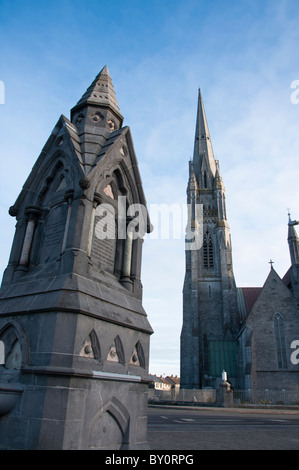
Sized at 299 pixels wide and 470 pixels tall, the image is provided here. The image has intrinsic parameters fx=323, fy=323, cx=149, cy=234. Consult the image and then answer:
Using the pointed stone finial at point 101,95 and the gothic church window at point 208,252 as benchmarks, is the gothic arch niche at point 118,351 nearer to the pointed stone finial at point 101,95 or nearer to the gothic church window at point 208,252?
the pointed stone finial at point 101,95

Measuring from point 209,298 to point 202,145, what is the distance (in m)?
29.1

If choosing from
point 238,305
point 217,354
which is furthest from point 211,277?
point 217,354

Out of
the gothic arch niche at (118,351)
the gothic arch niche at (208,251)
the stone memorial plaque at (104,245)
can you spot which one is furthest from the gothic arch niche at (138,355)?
the gothic arch niche at (208,251)

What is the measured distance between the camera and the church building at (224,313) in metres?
31.0

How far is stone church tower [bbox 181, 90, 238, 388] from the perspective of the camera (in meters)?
36.9

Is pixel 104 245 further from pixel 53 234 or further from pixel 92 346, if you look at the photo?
pixel 92 346


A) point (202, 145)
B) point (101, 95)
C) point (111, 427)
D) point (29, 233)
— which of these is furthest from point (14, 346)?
point (202, 145)

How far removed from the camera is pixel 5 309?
457 centimetres

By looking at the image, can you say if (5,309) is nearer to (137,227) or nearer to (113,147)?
(137,227)

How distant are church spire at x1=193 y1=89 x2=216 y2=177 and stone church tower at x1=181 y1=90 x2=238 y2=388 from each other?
14.7 feet

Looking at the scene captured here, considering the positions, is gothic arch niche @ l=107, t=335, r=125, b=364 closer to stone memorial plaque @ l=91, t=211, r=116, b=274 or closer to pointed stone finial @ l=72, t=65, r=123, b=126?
stone memorial plaque @ l=91, t=211, r=116, b=274

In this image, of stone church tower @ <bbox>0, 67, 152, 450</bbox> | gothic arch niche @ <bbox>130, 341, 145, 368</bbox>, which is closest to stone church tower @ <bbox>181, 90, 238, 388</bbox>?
gothic arch niche @ <bbox>130, 341, 145, 368</bbox>

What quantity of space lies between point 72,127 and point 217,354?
35295 mm

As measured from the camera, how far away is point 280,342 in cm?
3162
